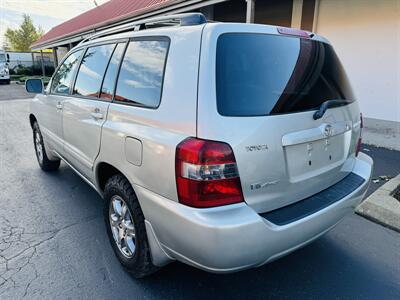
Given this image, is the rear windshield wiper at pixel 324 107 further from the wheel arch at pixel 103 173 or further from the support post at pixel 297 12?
the support post at pixel 297 12

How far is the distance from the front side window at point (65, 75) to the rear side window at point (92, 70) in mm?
235

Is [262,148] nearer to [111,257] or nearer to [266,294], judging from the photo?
[266,294]

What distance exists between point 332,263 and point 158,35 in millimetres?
2360

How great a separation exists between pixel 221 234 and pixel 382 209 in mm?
2677

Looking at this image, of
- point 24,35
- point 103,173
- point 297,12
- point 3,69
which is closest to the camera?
point 103,173

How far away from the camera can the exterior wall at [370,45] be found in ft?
20.8

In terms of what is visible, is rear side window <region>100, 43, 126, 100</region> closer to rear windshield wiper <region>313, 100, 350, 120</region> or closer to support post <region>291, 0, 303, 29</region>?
rear windshield wiper <region>313, 100, 350, 120</region>

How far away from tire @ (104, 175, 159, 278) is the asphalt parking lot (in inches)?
6.2

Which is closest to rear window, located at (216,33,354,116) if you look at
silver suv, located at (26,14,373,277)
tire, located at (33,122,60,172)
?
silver suv, located at (26,14,373,277)

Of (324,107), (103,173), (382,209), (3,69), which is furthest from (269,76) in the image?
(3,69)

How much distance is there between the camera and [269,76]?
6.16 feet

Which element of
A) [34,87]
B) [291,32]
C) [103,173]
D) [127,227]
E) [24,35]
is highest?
[24,35]

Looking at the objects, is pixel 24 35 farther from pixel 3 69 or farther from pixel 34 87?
pixel 34 87

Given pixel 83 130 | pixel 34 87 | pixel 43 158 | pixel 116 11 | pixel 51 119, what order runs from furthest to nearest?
1. pixel 116 11
2. pixel 43 158
3. pixel 34 87
4. pixel 51 119
5. pixel 83 130
